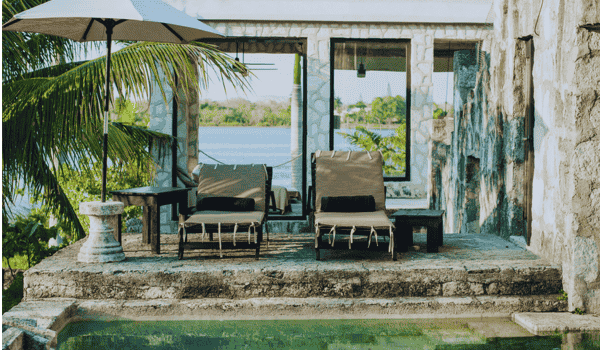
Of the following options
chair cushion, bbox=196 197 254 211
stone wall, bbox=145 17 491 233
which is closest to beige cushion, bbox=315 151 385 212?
chair cushion, bbox=196 197 254 211

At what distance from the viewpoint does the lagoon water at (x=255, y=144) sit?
9367 millimetres

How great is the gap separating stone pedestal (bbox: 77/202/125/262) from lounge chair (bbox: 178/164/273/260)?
22.7 inches

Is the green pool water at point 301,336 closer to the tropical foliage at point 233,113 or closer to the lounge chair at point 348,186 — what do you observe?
the lounge chair at point 348,186

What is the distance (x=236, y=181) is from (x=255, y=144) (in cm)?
489

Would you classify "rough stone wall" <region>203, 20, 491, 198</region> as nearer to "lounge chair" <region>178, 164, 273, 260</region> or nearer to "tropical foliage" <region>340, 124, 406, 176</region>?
"tropical foliage" <region>340, 124, 406, 176</region>

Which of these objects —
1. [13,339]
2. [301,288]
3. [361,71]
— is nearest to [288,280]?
[301,288]

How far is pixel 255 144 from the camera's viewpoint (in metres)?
11.1

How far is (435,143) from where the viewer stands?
9.04m

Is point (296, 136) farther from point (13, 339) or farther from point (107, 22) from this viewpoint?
point (13, 339)

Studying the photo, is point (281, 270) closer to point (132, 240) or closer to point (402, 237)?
point (402, 237)

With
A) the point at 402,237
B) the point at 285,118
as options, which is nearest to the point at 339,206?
the point at 402,237

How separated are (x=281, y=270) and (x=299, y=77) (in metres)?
5.45

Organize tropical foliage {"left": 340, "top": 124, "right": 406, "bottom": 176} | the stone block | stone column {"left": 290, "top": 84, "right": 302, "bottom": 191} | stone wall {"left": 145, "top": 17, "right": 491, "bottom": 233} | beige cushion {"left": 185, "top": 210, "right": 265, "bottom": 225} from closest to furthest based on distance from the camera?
the stone block → beige cushion {"left": 185, "top": 210, "right": 265, "bottom": 225} → stone wall {"left": 145, "top": 17, "right": 491, "bottom": 233} → tropical foliage {"left": 340, "top": 124, "right": 406, "bottom": 176} → stone column {"left": 290, "top": 84, "right": 302, "bottom": 191}

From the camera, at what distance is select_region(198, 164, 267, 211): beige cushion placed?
615cm
